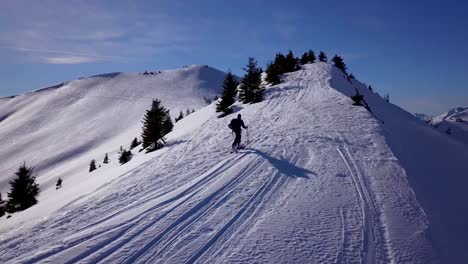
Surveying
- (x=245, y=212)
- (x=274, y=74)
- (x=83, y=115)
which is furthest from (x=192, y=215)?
(x=83, y=115)

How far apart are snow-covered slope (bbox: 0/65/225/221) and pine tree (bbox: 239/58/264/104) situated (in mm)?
38914

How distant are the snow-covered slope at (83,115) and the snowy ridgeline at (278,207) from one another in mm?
50535

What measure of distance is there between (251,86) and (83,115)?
369 feet

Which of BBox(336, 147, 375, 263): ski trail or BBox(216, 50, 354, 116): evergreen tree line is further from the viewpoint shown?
BBox(216, 50, 354, 116): evergreen tree line

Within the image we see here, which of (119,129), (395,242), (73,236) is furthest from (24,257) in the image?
(119,129)

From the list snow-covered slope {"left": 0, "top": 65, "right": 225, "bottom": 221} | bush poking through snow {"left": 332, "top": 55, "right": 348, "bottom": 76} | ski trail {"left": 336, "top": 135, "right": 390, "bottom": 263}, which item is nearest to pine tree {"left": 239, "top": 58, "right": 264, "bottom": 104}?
ski trail {"left": 336, "top": 135, "right": 390, "bottom": 263}

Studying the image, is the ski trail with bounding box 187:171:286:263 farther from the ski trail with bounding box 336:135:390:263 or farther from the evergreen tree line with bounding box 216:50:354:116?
the evergreen tree line with bounding box 216:50:354:116

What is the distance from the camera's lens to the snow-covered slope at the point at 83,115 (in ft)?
261

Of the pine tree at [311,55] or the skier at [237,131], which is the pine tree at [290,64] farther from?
the skier at [237,131]

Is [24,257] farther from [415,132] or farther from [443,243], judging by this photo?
[415,132]

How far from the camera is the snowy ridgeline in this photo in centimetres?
648

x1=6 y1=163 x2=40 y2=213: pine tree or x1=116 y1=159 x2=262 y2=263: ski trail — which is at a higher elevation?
x1=116 y1=159 x2=262 y2=263: ski trail

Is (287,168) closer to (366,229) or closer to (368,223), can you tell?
(368,223)

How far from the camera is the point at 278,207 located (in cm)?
814
